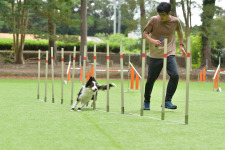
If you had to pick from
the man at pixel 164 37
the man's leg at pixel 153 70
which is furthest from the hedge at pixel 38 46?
the man at pixel 164 37

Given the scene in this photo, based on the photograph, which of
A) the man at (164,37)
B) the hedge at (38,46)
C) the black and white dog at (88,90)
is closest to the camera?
the man at (164,37)

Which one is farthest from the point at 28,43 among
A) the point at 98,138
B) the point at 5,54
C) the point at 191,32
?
the point at 98,138

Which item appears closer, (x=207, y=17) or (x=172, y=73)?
(x=172, y=73)

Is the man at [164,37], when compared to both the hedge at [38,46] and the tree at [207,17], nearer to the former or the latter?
the tree at [207,17]

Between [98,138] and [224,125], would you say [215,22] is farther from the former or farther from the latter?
[98,138]

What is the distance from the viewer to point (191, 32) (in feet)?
86.8

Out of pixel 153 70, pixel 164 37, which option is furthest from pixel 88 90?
pixel 164 37

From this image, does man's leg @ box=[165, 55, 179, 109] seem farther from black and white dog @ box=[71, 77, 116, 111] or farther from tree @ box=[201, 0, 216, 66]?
tree @ box=[201, 0, 216, 66]

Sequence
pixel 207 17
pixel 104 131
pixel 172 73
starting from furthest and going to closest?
pixel 207 17, pixel 172 73, pixel 104 131

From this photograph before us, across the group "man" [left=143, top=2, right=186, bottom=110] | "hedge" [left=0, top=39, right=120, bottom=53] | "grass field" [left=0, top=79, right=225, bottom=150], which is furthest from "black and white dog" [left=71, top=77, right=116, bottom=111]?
"hedge" [left=0, top=39, right=120, bottom=53]

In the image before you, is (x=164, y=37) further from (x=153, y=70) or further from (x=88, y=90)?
(x=88, y=90)

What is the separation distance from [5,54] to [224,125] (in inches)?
1017

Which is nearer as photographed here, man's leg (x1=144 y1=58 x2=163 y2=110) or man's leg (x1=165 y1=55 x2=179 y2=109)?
man's leg (x1=165 y1=55 x2=179 y2=109)

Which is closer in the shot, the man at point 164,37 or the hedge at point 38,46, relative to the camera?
the man at point 164,37
